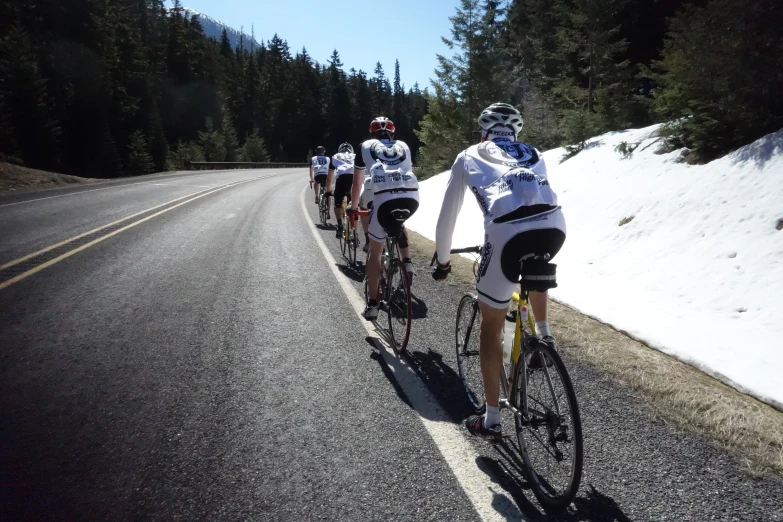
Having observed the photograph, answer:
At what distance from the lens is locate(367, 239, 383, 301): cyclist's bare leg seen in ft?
17.4

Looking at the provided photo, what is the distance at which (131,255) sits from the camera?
8.24 m

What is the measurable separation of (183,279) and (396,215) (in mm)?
3662

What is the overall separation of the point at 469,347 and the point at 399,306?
106 centimetres

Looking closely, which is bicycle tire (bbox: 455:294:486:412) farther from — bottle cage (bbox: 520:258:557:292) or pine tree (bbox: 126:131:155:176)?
pine tree (bbox: 126:131:155:176)

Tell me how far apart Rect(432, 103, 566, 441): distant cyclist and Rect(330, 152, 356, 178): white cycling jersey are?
7.02 meters

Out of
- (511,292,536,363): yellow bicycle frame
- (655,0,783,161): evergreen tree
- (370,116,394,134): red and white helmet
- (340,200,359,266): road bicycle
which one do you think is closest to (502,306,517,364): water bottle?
(511,292,536,363): yellow bicycle frame

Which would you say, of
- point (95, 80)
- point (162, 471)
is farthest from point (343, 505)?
point (95, 80)

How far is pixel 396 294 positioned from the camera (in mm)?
4875

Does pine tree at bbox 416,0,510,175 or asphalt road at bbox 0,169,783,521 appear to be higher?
pine tree at bbox 416,0,510,175

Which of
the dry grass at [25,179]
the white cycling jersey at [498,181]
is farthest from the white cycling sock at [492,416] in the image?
the dry grass at [25,179]

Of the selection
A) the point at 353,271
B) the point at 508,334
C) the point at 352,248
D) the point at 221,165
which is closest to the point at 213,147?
the point at 221,165

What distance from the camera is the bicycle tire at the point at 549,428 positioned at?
2.38 meters

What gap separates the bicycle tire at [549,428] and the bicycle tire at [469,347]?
85 centimetres

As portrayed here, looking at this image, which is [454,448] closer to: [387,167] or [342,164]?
[387,167]
